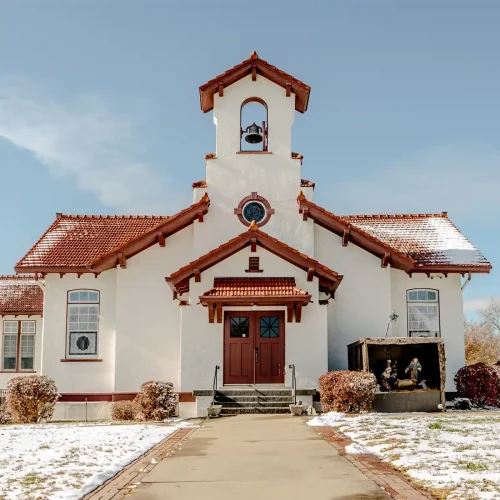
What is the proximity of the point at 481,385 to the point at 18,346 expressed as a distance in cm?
1788

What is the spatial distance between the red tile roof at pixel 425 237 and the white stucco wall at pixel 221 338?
3994 mm

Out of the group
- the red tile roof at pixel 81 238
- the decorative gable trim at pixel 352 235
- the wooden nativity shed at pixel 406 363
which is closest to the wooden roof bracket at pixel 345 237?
the decorative gable trim at pixel 352 235

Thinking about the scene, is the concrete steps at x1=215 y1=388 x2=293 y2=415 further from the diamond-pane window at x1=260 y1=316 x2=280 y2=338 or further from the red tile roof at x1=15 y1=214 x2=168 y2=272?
the red tile roof at x1=15 y1=214 x2=168 y2=272

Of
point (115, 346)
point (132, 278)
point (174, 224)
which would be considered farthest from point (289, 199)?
point (115, 346)

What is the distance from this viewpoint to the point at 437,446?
11.9 metres

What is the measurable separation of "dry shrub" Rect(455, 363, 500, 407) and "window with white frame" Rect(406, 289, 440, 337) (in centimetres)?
203

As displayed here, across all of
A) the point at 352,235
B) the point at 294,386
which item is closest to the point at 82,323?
the point at 294,386

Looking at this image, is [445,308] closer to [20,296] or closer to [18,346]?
[18,346]

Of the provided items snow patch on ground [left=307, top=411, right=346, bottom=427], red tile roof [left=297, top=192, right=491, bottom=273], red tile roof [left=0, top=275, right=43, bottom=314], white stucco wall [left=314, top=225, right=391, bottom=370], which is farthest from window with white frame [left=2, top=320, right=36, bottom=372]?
snow patch on ground [left=307, top=411, right=346, bottom=427]

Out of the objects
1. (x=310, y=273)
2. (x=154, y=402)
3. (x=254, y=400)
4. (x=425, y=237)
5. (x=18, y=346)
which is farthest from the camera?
(x=18, y=346)

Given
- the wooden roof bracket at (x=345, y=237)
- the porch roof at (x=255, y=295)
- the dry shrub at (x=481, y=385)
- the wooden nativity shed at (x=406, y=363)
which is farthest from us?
the wooden roof bracket at (x=345, y=237)

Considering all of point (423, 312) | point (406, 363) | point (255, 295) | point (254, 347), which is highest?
point (255, 295)

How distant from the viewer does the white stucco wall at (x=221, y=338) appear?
22047 mm

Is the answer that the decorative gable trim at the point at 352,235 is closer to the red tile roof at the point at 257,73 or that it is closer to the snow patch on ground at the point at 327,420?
the red tile roof at the point at 257,73
